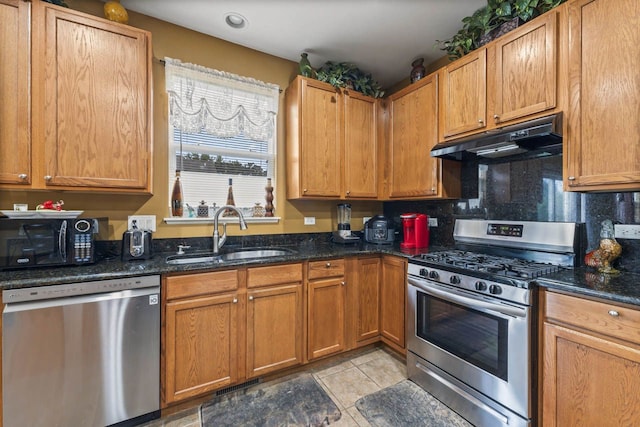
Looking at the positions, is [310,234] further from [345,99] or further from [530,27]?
[530,27]

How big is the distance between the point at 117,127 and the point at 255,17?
4.26 ft

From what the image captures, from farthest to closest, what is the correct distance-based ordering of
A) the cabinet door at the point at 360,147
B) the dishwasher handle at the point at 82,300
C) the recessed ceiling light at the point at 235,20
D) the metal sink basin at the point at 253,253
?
the cabinet door at the point at 360,147 < the metal sink basin at the point at 253,253 < the recessed ceiling light at the point at 235,20 < the dishwasher handle at the point at 82,300

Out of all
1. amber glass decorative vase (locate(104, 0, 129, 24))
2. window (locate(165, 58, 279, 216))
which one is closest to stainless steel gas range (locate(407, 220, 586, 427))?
window (locate(165, 58, 279, 216))

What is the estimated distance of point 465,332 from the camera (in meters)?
1.67

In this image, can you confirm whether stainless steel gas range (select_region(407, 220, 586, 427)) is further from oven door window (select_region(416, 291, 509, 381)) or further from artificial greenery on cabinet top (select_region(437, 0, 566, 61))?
artificial greenery on cabinet top (select_region(437, 0, 566, 61))

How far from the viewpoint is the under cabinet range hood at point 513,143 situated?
1.51 m

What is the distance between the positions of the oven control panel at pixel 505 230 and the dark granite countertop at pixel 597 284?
0.46 meters

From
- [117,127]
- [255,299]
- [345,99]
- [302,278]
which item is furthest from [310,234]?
[117,127]

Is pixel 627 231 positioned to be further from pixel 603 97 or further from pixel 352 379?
pixel 352 379

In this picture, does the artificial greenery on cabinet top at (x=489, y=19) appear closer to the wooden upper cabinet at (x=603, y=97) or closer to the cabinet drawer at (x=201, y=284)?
the wooden upper cabinet at (x=603, y=97)

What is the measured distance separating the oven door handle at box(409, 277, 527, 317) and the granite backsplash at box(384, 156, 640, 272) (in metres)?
0.74

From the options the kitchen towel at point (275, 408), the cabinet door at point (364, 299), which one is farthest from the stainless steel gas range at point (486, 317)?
the kitchen towel at point (275, 408)

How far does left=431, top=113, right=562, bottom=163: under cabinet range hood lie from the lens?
151 cm

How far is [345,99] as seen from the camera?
2.56 meters
